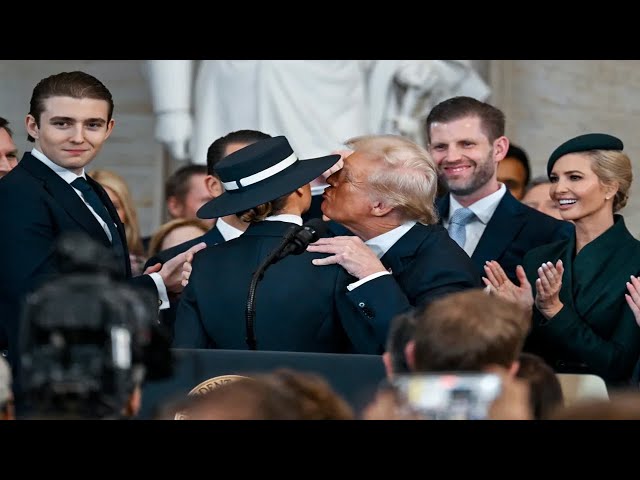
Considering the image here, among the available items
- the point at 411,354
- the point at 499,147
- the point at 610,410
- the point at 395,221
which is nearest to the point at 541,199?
the point at 499,147

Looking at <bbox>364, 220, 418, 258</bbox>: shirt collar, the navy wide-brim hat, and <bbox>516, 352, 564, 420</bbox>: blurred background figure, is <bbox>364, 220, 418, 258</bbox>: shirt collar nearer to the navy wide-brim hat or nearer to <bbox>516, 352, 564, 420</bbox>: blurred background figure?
the navy wide-brim hat

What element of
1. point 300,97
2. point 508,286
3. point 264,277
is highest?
point 300,97

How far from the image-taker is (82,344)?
2.50 m

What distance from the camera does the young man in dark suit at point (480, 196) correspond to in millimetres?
5613

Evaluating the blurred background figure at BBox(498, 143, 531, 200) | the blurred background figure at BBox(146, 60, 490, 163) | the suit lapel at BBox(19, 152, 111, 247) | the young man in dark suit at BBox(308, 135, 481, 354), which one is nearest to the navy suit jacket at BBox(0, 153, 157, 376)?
the suit lapel at BBox(19, 152, 111, 247)

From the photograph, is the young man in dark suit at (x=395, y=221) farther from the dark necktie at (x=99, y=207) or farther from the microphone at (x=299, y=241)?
the dark necktie at (x=99, y=207)

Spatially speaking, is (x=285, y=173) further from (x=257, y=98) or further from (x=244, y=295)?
(x=257, y=98)

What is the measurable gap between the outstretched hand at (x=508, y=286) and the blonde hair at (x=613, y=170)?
1.50 feet

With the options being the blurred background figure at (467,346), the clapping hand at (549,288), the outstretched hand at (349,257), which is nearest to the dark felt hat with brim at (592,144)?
the clapping hand at (549,288)

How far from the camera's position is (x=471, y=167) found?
5891 mm

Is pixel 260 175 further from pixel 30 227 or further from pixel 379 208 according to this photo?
pixel 30 227

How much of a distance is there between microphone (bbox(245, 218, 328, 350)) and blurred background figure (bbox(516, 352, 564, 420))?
42.8 inches

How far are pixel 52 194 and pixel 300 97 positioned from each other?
165 inches

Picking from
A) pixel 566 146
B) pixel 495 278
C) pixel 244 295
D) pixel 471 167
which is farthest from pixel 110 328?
pixel 471 167
